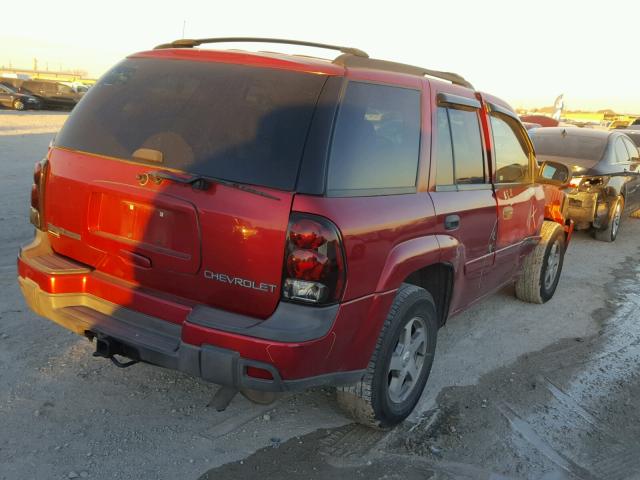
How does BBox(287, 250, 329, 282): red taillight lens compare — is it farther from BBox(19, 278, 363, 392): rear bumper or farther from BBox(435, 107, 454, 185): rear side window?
BBox(435, 107, 454, 185): rear side window

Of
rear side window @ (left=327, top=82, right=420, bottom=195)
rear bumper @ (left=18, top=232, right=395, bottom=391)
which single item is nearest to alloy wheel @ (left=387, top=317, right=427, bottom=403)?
rear bumper @ (left=18, top=232, right=395, bottom=391)

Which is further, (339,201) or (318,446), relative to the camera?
(318,446)

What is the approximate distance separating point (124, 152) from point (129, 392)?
1417mm

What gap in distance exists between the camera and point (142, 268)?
9.36 feet

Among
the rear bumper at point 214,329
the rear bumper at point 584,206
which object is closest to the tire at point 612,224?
the rear bumper at point 584,206

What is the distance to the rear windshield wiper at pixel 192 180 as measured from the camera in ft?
8.52

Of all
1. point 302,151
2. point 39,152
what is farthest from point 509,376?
point 39,152

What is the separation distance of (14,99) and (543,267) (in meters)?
30.9

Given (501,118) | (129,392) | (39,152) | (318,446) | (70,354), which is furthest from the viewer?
(39,152)

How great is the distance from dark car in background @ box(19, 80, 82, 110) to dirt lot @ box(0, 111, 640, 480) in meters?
30.2

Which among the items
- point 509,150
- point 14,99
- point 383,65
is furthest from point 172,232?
point 14,99

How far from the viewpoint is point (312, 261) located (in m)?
2.55

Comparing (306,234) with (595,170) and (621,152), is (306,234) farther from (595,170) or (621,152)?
(621,152)

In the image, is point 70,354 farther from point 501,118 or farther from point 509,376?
point 501,118
